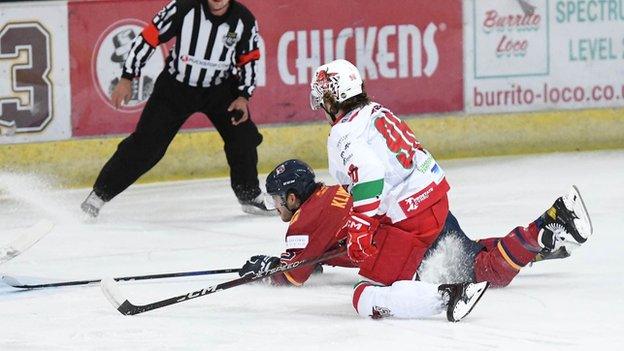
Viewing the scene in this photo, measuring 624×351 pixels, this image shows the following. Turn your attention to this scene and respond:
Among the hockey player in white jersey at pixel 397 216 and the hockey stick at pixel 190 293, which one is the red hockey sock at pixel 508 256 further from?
the hockey stick at pixel 190 293

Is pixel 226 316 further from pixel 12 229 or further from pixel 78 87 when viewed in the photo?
pixel 78 87

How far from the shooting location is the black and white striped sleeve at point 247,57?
22.3 ft

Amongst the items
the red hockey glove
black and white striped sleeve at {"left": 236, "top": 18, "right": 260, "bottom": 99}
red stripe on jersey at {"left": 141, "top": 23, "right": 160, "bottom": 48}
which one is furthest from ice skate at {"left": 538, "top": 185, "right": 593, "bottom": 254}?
red stripe on jersey at {"left": 141, "top": 23, "right": 160, "bottom": 48}

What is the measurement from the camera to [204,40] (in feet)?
22.4

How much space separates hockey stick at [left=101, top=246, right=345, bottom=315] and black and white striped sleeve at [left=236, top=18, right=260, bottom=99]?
2030 millimetres

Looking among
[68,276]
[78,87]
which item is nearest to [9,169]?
[78,87]

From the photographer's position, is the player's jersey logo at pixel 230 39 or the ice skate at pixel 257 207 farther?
the ice skate at pixel 257 207

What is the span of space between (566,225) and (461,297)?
0.54 meters

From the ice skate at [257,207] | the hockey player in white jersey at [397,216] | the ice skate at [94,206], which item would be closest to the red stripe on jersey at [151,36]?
the ice skate at [94,206]

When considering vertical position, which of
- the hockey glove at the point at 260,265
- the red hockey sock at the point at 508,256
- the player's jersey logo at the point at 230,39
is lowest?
the hockey glove at the point at 260,265

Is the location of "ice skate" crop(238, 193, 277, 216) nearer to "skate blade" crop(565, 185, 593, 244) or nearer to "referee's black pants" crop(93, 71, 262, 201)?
"referee's black pants" crop(93, 71, 262, 201)

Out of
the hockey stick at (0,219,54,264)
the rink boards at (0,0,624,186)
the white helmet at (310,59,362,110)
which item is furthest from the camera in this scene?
the rink boards at (0,0,624,186)

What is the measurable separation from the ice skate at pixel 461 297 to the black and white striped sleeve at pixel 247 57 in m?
2.72

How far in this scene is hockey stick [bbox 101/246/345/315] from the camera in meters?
4.57
